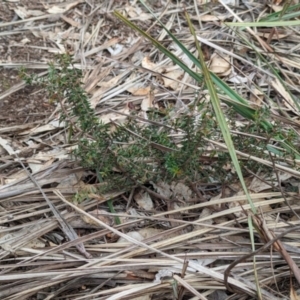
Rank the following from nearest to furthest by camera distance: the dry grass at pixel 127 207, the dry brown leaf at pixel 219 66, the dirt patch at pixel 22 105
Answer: the dry grass at pixel 127 207
the dirt patch at pixel 22 105
the dry brown leaf at pixel 219 66

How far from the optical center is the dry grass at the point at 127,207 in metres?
1.32

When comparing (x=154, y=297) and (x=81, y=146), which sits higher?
(x=81, y=146)

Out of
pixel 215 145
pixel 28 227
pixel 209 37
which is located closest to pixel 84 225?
pixel 28 227

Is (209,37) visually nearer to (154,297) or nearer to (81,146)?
(81,146)

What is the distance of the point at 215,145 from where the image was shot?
4.85ft

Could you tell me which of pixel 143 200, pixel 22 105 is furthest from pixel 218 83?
pixel 22 105

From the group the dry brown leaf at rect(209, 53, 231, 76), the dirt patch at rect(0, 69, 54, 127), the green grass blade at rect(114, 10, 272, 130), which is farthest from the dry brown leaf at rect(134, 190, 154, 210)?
the dry brown leaf at rect(209, 53, 231, 76)

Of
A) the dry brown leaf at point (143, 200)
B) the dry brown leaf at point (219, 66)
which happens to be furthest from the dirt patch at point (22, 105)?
the dry brown leaf at point (219, 66)

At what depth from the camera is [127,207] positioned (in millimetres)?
1505

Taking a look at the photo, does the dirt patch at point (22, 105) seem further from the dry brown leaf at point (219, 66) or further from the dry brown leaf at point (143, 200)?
the dry brown leaf at point (219, 66)

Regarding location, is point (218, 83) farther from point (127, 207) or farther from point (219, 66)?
point (127, 207)

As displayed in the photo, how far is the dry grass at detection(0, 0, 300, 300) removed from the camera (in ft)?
4.32

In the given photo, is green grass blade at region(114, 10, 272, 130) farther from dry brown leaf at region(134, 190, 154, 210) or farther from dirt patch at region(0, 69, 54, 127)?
dirt patch at region(0, 69, 54, 127)

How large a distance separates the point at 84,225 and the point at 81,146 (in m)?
0.24
